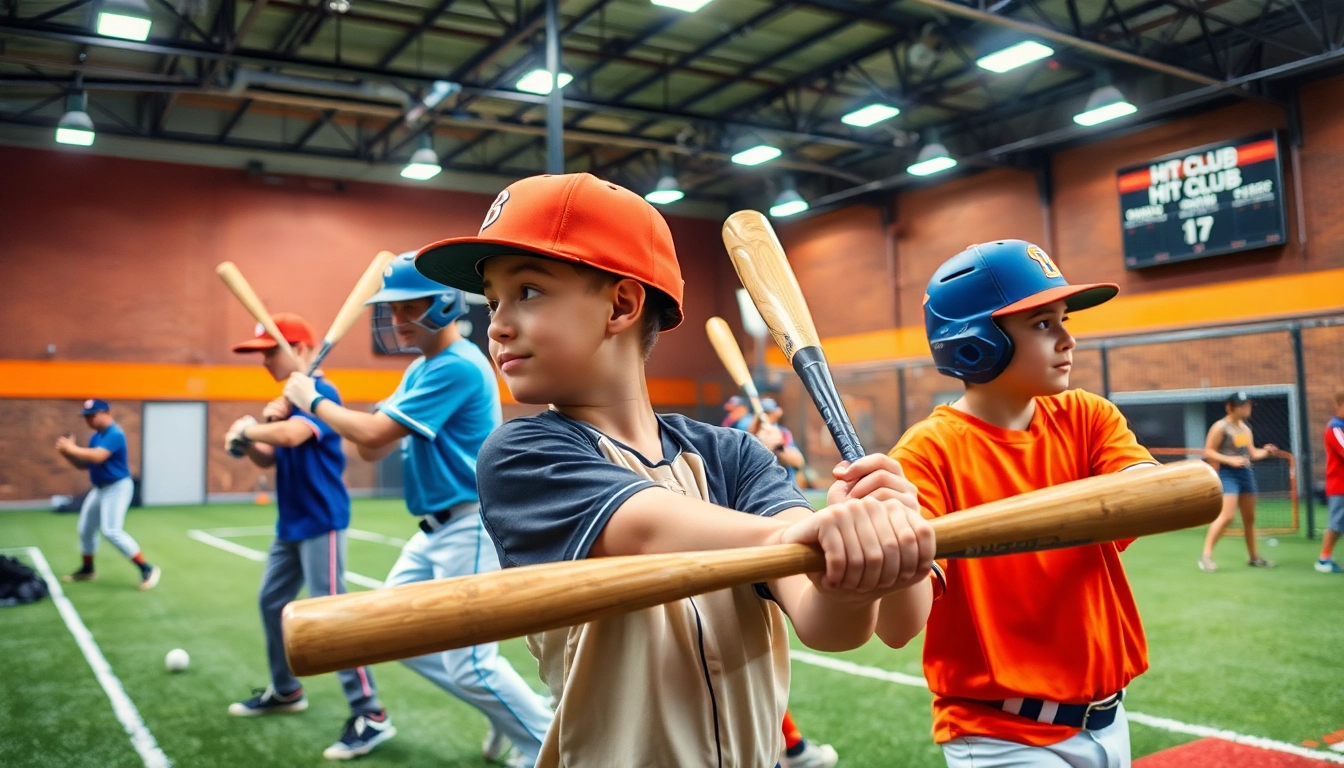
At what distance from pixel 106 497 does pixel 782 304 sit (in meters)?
10.6

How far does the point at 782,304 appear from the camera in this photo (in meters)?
1.92

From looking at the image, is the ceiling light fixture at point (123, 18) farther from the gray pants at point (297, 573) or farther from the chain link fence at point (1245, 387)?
the chain link fence at point (1245, 387)

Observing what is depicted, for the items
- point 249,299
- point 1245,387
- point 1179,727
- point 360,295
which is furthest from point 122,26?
point 1245,387

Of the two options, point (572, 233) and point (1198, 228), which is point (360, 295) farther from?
point (1198, 228)

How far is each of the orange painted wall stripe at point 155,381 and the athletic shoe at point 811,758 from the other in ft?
72.3

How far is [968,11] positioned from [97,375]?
20.3 meters

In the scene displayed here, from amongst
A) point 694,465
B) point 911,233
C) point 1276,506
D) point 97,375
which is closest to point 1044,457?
point 694,465

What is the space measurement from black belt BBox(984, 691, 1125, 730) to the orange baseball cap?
4.24 ft

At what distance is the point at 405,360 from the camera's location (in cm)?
2566

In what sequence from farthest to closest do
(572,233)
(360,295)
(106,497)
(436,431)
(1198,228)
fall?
(1198,228), (106,497), (360,295), (436,431), (572,233)

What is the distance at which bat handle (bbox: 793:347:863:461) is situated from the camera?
167cm

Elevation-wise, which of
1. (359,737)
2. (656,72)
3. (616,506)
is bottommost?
(359,737)

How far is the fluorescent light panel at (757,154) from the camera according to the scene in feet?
66.4

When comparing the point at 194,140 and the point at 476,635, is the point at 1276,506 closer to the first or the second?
the point at 476,635
